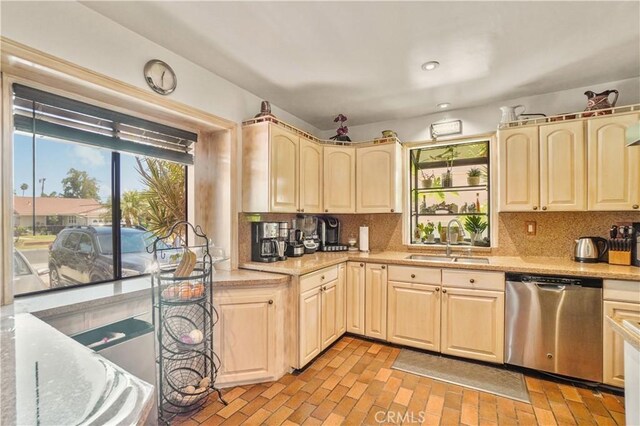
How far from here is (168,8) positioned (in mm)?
1645

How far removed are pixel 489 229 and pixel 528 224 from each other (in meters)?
0.35

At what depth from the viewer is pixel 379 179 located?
10.9ft

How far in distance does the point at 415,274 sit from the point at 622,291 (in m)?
1.45

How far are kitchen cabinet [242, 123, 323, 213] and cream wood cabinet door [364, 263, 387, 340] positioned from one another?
3.28 feet

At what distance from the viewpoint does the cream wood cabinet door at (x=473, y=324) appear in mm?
2490

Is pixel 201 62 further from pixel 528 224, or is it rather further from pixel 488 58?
pixel 528 224

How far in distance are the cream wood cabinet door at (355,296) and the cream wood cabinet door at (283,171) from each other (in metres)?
0.90

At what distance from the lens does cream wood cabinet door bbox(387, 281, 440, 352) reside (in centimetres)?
272

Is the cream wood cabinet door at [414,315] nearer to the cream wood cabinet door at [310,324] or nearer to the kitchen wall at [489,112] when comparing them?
the cream wood cabinet door at [310,324]

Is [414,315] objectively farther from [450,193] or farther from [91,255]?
[91,255]

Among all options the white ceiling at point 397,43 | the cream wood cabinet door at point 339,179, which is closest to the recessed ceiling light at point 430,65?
the white ceiling at point 397,43

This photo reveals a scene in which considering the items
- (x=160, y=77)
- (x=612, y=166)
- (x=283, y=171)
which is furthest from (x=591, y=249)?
(x=160, y=77)

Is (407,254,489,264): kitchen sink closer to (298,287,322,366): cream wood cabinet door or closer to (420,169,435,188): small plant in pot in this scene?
(420,169,435,188): small plant in pot

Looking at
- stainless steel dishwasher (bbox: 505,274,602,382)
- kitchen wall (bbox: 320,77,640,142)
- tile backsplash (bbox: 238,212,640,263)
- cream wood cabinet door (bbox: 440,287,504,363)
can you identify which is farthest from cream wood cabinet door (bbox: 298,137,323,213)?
stainless steel dishwasher (bbox: 505,274,602,382)
